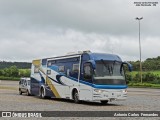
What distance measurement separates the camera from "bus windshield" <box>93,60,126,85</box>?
23.5m

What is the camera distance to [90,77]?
23.7 metres

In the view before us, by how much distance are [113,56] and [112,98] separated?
276cm

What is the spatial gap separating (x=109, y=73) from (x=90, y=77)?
3.78 feet

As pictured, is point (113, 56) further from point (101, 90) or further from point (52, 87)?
point (52, 87)

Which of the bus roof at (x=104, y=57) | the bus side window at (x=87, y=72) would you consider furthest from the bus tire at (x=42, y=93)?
the bus roof at (x=104, y=57)

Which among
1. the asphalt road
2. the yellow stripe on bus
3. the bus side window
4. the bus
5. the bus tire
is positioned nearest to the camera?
the asphalt road

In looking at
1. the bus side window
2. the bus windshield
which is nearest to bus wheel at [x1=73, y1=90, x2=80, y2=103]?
the bus side window

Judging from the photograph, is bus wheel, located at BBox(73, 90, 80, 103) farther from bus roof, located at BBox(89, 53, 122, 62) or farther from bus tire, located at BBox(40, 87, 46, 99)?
bus tire, located at BBox(40, 87, 46, 99)

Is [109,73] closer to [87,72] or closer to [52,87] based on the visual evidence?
[87,72]

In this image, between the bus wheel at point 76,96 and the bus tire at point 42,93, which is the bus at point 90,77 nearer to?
the bus wheel at point 76,96

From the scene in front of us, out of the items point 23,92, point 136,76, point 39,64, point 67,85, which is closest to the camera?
point 67,85

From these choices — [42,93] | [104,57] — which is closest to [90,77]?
[104,57]

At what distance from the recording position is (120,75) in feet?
79.6

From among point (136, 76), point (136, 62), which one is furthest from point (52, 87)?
point (136, 62)
